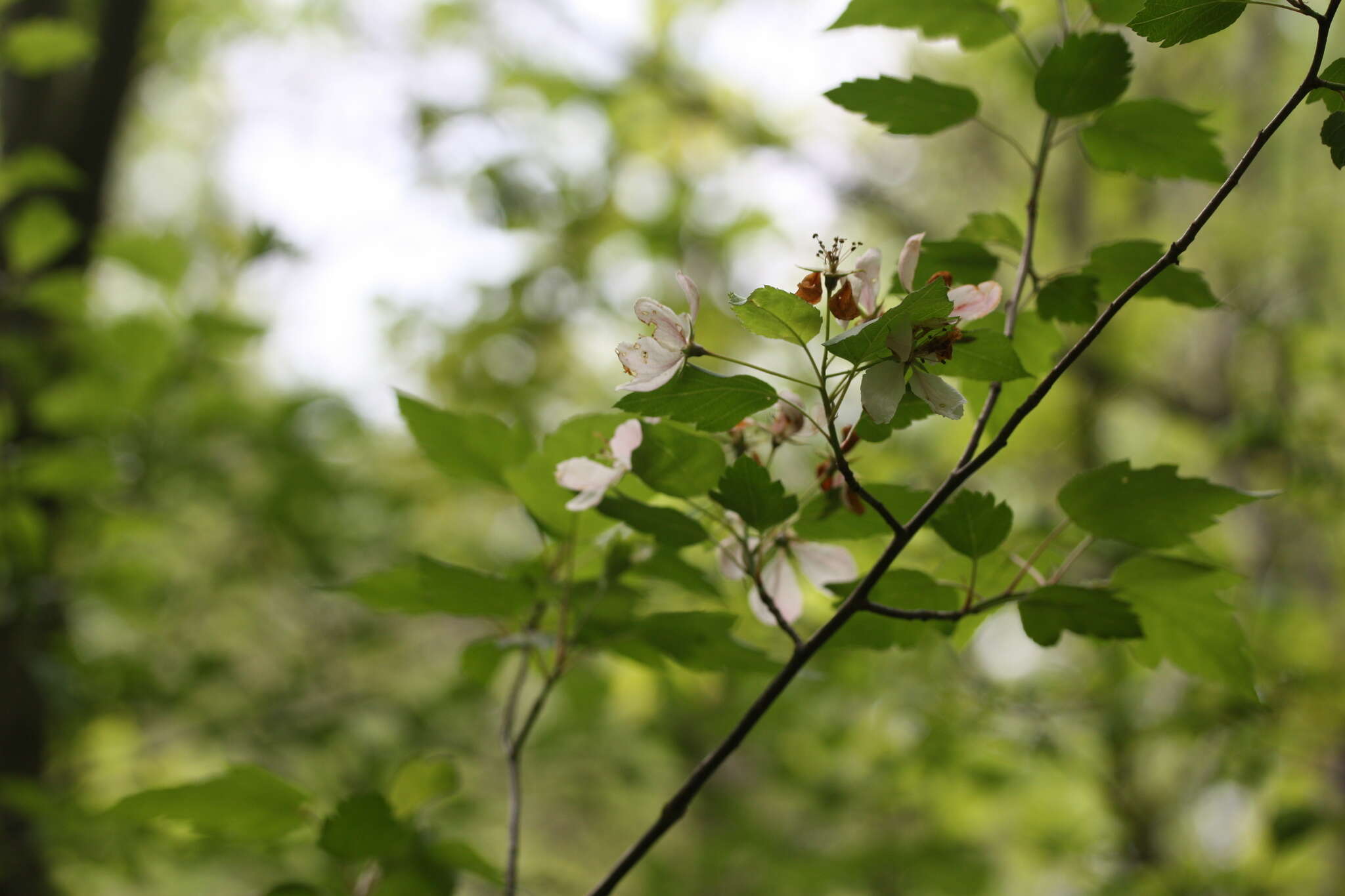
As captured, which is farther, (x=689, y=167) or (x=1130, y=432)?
(x=1130, y=432)

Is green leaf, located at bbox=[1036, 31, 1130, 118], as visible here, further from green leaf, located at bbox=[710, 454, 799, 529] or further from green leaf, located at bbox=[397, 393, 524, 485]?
green leaf, located at bbox=[397, 393, 524, 485]

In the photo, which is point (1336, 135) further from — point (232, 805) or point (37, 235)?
point (37, 235)

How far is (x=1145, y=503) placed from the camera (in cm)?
67

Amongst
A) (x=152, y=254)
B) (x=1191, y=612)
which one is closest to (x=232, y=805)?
(x=1191, y=612)

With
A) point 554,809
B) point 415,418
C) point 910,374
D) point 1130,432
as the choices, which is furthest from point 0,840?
point 1130,432

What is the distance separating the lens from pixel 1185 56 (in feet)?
12.7

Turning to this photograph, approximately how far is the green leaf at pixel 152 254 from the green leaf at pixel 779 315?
168cm

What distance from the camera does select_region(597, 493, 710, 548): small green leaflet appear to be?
2.07 ft

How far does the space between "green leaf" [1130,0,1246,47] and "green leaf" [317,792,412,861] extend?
0.77m

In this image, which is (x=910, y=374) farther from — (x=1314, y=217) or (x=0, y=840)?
(x=1314, y=217)

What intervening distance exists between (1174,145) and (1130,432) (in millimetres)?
5512

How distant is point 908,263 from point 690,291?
0.57ft

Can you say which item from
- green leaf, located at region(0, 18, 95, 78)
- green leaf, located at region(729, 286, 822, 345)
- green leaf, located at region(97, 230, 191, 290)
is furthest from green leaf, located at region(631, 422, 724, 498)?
green leaf, located at region(0, 18, 95, 78)

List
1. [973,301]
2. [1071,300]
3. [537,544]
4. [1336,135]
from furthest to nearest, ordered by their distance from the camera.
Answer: [537,544] → [1071,300] → [973,301] → [1336,135]
